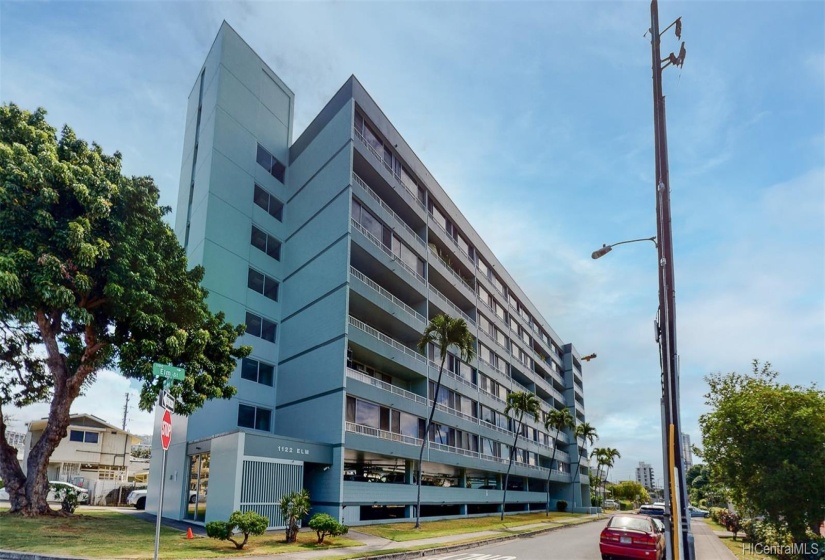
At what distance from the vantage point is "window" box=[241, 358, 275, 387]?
103 feet

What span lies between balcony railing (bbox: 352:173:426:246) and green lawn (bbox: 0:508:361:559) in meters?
19.9

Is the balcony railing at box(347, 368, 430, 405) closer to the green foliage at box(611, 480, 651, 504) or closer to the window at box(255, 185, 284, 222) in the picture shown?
the window at box(255, 185, 284, 222)

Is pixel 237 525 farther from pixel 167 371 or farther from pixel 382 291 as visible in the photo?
pixel 382 291

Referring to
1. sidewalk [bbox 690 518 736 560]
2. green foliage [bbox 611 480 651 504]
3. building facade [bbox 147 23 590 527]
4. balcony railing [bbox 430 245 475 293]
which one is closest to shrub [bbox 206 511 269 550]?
building facade [bbox 147 23 590 527]

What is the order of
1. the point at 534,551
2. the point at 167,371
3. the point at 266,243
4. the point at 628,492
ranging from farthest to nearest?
the point at 628,492 → the point at 266,243 → the point at 534,551 → the point at 167,371

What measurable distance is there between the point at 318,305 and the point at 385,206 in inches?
332

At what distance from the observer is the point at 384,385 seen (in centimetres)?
3216

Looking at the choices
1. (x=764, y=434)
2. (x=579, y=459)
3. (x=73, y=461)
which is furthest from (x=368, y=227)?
(x=579, y=459)

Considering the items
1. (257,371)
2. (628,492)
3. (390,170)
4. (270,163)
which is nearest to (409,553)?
(257,371)

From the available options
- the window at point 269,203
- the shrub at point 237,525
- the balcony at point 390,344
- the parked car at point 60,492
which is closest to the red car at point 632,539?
the shrub at point 237,525

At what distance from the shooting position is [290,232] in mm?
36594

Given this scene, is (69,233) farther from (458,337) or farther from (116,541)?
(458,337)

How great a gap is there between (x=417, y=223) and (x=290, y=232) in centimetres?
971

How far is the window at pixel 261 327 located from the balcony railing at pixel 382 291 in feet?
22.6
